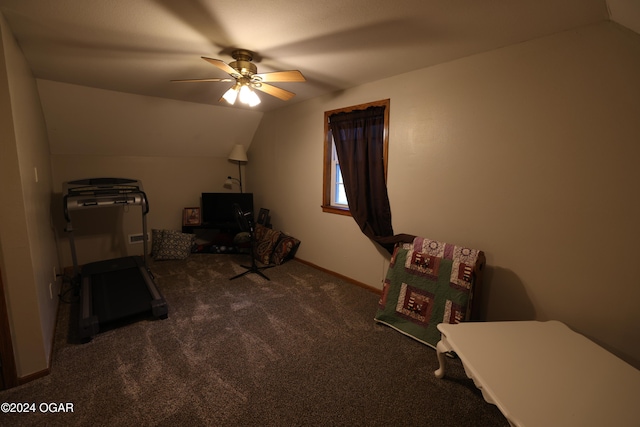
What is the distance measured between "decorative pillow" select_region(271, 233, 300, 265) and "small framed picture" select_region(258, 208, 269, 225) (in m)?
0.62

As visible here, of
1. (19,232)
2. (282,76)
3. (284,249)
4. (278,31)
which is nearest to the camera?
(19,232)

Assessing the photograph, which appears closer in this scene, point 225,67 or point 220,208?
point 225,67

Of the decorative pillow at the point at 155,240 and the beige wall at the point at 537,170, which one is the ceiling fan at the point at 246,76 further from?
the decorative pillow at the point at 155,240

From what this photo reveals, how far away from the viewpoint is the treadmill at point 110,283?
2.40 m

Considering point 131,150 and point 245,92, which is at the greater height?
point 245,92

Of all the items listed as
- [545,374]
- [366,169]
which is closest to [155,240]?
[366,169]

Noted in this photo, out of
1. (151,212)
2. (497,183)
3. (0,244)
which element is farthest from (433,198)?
(151,212)

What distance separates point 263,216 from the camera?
4.71 meters

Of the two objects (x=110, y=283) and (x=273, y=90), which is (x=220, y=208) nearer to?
(x=110, y=283)

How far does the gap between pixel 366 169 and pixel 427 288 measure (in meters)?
1.39

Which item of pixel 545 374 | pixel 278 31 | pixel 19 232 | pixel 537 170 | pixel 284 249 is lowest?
pixel 284 249

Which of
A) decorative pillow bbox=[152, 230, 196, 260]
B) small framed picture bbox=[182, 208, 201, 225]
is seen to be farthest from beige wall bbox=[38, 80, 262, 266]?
decorative pillow bbox=[152, 230, 196, 260]

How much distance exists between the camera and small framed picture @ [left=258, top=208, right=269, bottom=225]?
4.65 meters

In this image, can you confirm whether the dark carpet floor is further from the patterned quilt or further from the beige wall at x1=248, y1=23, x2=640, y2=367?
the beige wall at x1=248, y1=23, x2=640, y2=367
